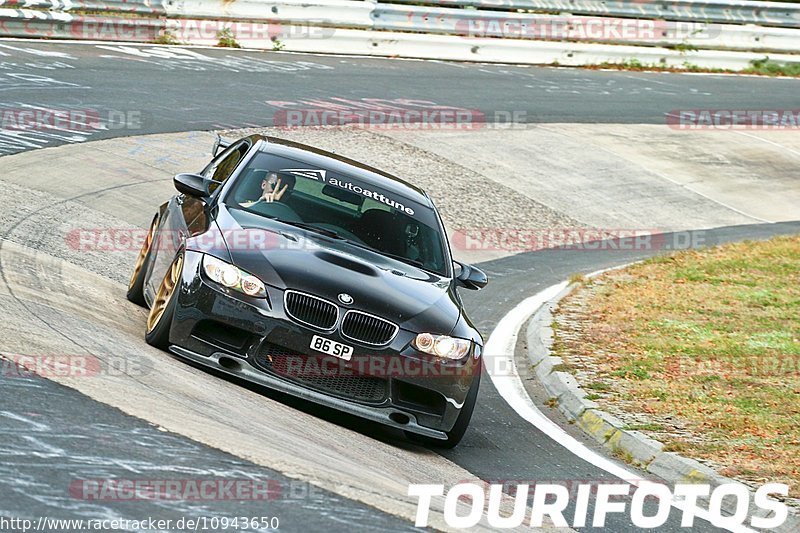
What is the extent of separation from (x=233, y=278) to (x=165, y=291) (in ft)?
2.34

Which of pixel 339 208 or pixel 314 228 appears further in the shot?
pixel 339 208

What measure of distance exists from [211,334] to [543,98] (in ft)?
57.2

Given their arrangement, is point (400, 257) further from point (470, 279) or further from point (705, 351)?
point (705, 351)

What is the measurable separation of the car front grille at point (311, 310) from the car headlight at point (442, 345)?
1.77 ft

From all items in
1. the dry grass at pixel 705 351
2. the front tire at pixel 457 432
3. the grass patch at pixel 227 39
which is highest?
the grass patch at pixel 227 39

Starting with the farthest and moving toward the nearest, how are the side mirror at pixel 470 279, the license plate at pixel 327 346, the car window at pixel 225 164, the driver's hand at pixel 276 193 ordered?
the car window at pixel 225 164 < the side mirror at pixel 470 279 < the driver's hand at pixel 276 193 < the license plate at pixel 327 346

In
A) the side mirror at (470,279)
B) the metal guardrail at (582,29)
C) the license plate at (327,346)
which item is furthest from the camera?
the metal guardrail at (582,29)

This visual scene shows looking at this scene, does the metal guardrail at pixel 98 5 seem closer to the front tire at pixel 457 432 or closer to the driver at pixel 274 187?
the driver at pixel 274 187

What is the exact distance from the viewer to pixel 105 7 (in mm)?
22422

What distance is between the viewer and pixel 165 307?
7.91 metres

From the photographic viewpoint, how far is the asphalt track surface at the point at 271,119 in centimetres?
540

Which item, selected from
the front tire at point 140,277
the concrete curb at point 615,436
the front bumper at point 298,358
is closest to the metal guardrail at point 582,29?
the concrete curb at point 615,436

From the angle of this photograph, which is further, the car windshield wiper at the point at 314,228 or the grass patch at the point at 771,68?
the grass patch at the point at 771,68

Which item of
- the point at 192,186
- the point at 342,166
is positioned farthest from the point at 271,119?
the point at 192,186
